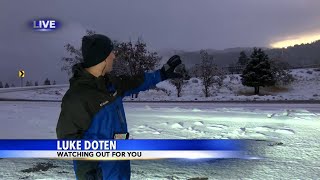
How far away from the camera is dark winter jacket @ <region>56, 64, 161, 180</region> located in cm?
215

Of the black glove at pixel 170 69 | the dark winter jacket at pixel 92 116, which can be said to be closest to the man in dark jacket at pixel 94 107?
the dark winter jacket at pixel 92 116

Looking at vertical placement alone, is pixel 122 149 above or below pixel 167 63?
below

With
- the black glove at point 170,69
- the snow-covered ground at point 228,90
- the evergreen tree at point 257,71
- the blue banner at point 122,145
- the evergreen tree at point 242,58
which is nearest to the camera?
the blue banner at point 122,145

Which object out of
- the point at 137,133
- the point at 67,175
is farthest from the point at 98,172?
the point at 137,133

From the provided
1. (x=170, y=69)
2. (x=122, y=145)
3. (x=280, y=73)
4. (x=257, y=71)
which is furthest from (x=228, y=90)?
(x=122, y=145)

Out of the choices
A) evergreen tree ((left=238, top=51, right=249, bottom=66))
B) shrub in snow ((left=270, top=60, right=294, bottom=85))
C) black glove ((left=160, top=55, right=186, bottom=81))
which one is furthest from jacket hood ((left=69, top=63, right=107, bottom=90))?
Result: evergreen tree ((left=238, top=51, right=249, bottom=66))

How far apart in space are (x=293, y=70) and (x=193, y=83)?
702 inches

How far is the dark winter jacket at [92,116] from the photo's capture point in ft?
7.07

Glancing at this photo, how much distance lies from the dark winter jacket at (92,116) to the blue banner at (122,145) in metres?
0.08

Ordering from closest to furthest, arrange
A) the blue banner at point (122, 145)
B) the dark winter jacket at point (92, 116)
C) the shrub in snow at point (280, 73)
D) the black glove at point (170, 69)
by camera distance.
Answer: the dark winter jacket at point (92, 116)
the blue banner at point (122, 145)
the black glove at point (170, 69)
the shrub in snow at point (280, 73)

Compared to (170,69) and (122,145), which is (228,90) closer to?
(170,69)

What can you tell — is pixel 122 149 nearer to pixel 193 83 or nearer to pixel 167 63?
pixel 167 63

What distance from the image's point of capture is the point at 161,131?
890cm

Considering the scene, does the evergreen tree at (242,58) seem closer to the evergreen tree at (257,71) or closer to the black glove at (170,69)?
the evergreen tree at (257,71)
